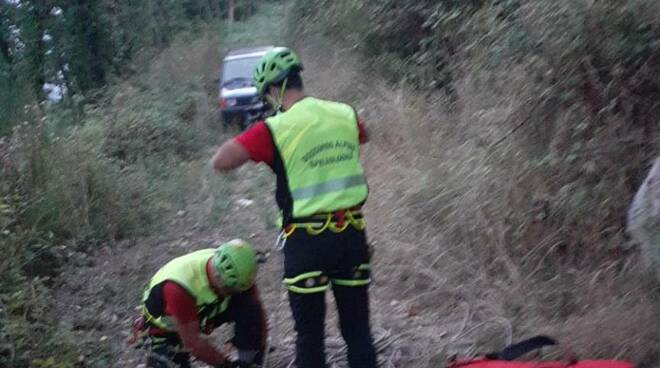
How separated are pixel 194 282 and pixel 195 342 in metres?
0.31

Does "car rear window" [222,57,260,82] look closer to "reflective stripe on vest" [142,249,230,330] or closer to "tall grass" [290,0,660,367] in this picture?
"tall grass" [290,0,660,367]

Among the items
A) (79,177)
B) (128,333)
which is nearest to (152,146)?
(79,177)

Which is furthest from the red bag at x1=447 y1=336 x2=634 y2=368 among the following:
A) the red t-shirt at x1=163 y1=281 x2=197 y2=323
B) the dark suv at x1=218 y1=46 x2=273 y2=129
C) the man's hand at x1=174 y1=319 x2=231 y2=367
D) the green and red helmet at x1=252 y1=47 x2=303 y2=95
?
the dark suv at x1=218 y1=46 x2=273 y2=129

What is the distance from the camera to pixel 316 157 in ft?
14.1

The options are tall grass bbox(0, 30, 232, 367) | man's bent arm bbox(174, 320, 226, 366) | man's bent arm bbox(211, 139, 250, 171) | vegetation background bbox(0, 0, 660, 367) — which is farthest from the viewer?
tall grass bbox(0, 30, 232, 367)

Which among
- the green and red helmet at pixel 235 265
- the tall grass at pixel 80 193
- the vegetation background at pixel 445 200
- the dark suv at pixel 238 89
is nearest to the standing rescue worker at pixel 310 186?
the green and red helmet at pixel 235 265

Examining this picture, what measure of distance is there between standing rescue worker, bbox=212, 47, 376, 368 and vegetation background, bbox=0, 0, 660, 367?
4.05ft

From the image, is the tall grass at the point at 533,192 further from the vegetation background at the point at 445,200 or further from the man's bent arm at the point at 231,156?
the man's bent arm at the point at 231,156

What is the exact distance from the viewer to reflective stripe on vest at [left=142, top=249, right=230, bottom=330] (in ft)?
16.7

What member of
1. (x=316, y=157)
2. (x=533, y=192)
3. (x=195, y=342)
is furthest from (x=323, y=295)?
(x=533, y=192)

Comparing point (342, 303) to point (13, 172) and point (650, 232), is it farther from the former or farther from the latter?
point (13, 172)

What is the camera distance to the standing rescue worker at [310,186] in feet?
14.0

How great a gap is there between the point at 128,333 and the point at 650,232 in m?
3.68

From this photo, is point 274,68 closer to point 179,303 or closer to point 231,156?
point 231,156
